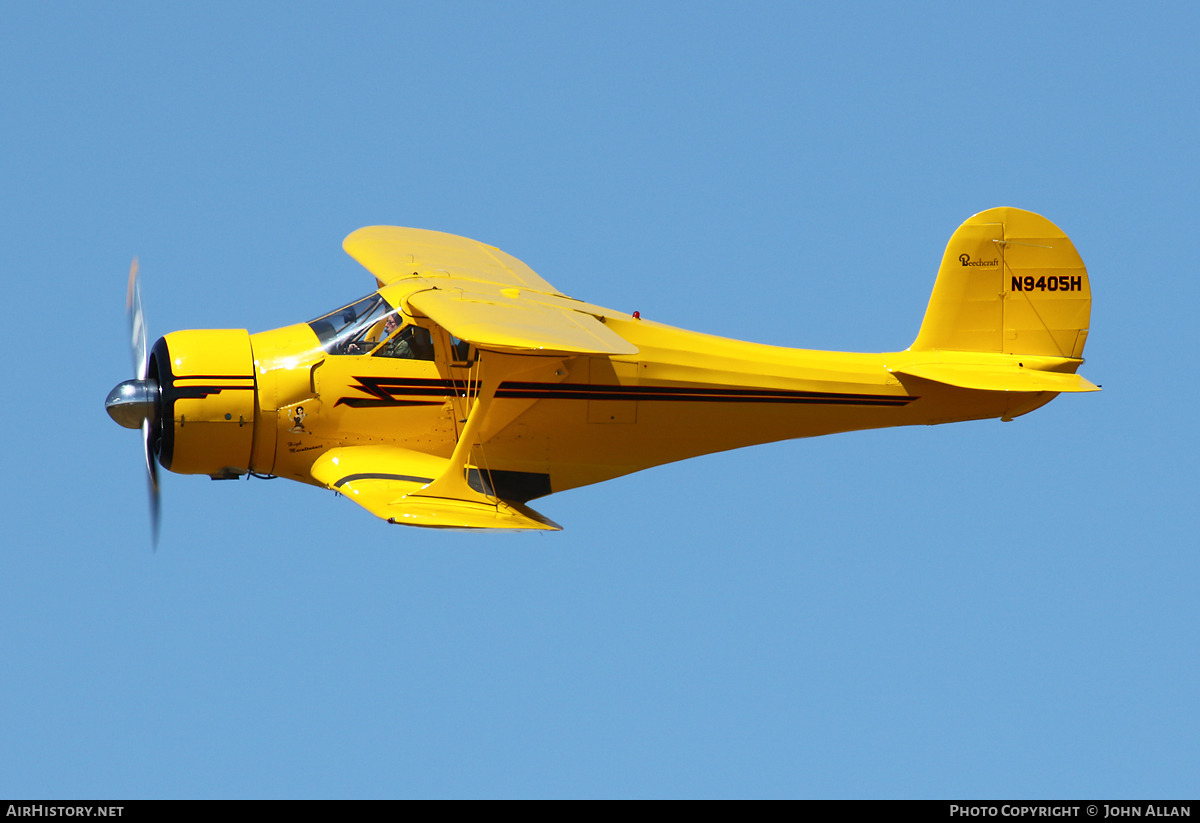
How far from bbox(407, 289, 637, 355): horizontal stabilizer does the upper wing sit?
85 centimetres

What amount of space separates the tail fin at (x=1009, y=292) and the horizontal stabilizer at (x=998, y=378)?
0.84ft

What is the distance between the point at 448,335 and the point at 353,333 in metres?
0.76

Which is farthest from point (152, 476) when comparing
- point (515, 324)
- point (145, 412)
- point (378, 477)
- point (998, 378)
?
point (998, 378)

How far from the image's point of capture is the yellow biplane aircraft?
44.0 feet

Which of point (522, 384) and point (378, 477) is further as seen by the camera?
point (522, 384)

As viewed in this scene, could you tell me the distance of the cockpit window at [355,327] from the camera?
45.0 feet

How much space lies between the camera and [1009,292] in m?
14.8

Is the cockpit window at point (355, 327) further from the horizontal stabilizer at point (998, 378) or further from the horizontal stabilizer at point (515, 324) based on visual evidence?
the horizontal stabilizer at point (998, 378)

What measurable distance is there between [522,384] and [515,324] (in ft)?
4.31

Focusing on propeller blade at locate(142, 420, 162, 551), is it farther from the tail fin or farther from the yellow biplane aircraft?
the tail fin

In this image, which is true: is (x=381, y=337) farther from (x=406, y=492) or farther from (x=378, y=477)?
(x=406, y=492)

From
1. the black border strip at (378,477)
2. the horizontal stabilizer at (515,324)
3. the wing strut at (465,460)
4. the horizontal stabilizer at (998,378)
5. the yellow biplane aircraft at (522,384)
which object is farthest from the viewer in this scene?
Result: the horizontal stabilizer at (998,378)

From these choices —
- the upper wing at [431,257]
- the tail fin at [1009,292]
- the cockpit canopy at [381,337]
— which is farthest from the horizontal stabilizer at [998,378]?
the cockpit canopy at [381,337]

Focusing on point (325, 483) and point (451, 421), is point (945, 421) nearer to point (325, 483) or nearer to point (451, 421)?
point (451, 421)
